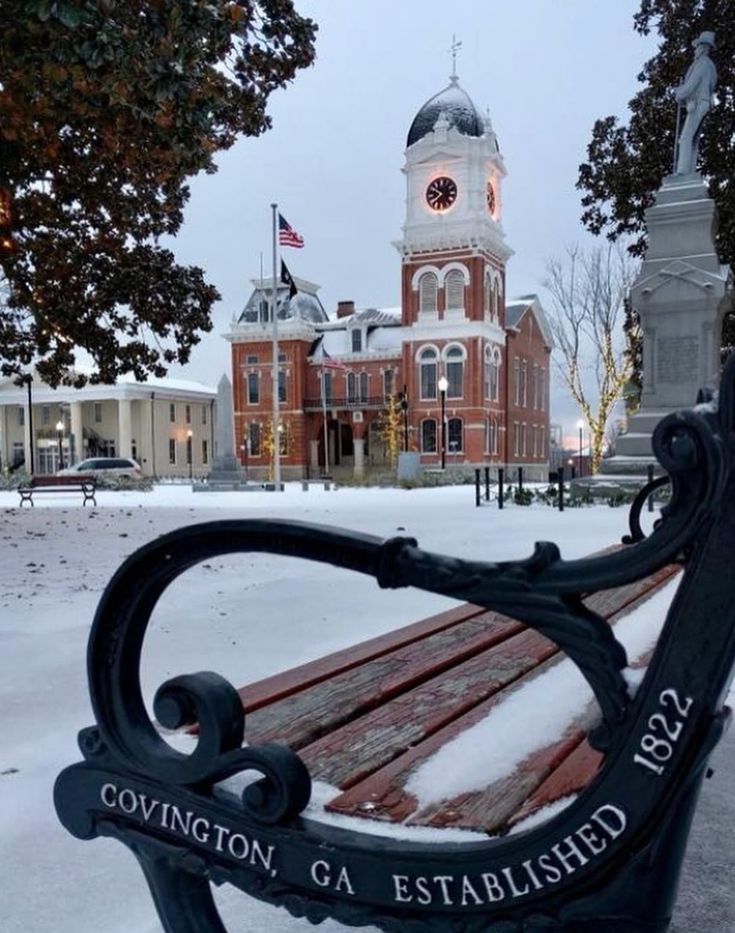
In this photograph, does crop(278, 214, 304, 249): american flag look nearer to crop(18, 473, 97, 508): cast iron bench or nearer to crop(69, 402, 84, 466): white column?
crop(18, 473, 97, 508): cast iron bench

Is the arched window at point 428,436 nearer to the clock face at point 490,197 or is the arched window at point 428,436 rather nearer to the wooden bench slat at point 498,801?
the clock face at point 490,197

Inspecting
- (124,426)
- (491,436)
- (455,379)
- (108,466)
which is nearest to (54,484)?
(108,466)

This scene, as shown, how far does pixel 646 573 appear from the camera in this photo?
34.2 inches

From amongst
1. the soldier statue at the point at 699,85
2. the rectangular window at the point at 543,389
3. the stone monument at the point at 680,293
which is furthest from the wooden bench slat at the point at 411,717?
the rectangular window at the point at 543,389

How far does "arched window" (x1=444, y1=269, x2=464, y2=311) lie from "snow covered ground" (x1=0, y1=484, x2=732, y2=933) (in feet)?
113

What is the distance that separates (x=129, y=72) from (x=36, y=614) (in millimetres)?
3920

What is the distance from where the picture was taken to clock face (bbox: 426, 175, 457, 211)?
44.0m

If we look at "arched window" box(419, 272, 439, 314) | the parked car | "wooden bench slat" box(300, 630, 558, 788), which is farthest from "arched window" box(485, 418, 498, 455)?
"wooden bench slat" box(300, 630, 558, 788)

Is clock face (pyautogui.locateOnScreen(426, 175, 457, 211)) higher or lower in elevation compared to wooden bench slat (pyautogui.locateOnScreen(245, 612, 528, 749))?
higher

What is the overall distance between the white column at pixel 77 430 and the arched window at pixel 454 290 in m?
30.3

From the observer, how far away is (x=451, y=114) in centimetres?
4419

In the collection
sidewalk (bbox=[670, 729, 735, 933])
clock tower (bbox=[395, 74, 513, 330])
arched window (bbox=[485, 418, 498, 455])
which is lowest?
sidewalk (bbox=[670, 729, 735, 933])

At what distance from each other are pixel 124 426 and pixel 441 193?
94.3 feet

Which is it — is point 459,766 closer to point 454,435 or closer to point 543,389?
point 454,435
